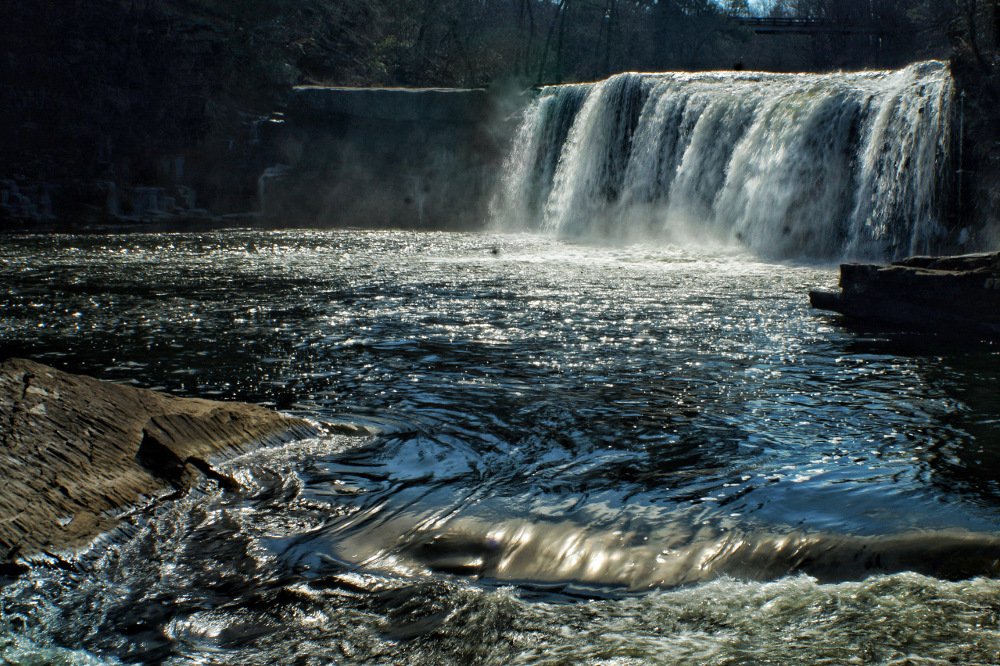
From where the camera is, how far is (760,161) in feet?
58.9

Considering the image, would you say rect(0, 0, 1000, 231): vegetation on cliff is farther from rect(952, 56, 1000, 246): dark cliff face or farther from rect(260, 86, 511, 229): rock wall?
rect(952, 56, 1000, 246): dark cliff face

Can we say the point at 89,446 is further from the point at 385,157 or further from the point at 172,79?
the point at 172,79

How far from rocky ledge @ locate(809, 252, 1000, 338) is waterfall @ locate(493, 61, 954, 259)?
632 cm

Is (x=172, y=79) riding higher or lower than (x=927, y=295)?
higher

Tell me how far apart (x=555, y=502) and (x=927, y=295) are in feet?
19.3

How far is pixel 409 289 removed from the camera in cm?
1170

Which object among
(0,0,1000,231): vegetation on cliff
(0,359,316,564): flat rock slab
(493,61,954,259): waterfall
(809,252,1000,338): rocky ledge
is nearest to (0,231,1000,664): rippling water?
(0,359,316,564): flat rock slab

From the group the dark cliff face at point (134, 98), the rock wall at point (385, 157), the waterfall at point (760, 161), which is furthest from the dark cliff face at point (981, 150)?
the dark cliff face at point (134, 98)

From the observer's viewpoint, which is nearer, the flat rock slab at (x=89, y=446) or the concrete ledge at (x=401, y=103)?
the flat rock slab at (x=89, y=446)

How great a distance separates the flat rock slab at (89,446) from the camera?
11.6ft

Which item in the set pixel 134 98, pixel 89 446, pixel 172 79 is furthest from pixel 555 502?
pixel 172 79

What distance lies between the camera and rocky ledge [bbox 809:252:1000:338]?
816 centimetres

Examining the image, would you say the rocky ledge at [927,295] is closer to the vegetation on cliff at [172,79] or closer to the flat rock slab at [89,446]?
the flat rock slab at [89,446]

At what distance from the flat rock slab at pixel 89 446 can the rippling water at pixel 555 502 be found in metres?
0.18
